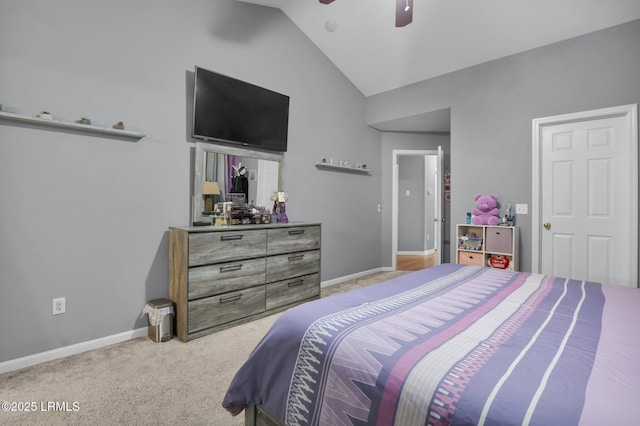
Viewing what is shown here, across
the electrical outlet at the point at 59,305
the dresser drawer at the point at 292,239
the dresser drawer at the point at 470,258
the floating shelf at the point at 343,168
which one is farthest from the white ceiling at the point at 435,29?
the electrical outlet at the point at 59,305

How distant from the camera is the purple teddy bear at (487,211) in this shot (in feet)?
11.6

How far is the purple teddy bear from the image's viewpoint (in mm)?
3539

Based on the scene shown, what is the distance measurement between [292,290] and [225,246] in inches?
36.9

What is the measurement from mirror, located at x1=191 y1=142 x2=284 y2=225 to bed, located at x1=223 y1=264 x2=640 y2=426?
195cm

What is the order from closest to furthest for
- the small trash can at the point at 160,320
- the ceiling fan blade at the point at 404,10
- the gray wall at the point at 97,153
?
the ceiling fan blade at the point at 404,10, the gray wall at the point at 97,153, the small trash can at the point at 160,320

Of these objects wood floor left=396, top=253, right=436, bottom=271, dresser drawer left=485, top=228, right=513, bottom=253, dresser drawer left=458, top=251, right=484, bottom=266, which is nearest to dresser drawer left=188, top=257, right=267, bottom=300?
dresser drawer left=458, top=251, right=484, bottom=266

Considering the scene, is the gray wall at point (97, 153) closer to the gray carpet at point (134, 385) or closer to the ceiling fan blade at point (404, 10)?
the gray carpet at point (134, 385)

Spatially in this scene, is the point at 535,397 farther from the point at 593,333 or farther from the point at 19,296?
the point at 19,296

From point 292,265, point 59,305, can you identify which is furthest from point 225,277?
point 59,305

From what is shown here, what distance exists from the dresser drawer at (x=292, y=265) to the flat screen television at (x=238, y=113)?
1.21 metres

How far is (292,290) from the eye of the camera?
325 centimetres

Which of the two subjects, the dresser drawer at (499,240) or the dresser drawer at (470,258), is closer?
the dresser drawer at (499,240)

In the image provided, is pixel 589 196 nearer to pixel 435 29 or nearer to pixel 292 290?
pixel 435 29

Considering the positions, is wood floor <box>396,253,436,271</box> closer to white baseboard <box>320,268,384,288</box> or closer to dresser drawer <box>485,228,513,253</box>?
white baseboard <box>320,268,384,288</box>
